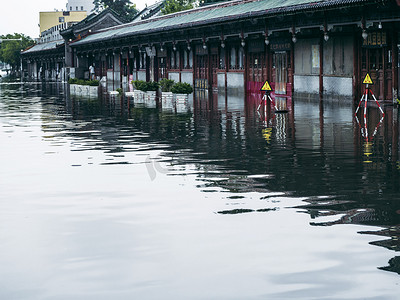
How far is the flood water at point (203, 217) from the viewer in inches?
236

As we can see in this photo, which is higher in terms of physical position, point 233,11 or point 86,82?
point 233,11

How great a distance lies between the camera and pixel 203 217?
869 centimetres

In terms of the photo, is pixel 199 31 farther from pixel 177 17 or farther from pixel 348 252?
pixel 348 252

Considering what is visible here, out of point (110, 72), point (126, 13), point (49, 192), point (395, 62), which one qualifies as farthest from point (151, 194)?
point (126, 13)

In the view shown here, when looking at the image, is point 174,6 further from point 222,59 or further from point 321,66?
point 321,66

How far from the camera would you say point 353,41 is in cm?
3112

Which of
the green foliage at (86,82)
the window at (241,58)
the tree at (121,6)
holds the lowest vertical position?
the green foliage at (86,82)

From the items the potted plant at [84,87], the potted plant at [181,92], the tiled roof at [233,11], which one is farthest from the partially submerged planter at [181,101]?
the potted plant at [84,87]

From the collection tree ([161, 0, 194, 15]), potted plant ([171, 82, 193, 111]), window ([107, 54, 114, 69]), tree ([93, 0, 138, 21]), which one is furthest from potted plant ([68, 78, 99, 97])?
tree ([93, 0, 138, 21])

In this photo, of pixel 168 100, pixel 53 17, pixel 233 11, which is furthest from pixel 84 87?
pixel 53 17

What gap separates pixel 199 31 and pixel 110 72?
30931 millimetres

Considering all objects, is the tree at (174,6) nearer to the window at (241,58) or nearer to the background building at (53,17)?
the window at (241,58)

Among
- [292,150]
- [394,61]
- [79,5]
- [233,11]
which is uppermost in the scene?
[79,5]

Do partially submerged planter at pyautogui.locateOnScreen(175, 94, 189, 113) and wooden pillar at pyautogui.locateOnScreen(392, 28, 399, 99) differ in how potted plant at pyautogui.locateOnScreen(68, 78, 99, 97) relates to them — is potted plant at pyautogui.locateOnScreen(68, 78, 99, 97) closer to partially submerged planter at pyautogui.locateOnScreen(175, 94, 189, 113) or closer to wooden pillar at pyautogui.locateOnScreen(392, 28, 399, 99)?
partially submerged planter at pyautogui.locateOnScreen(175, 94, 189, 113)
